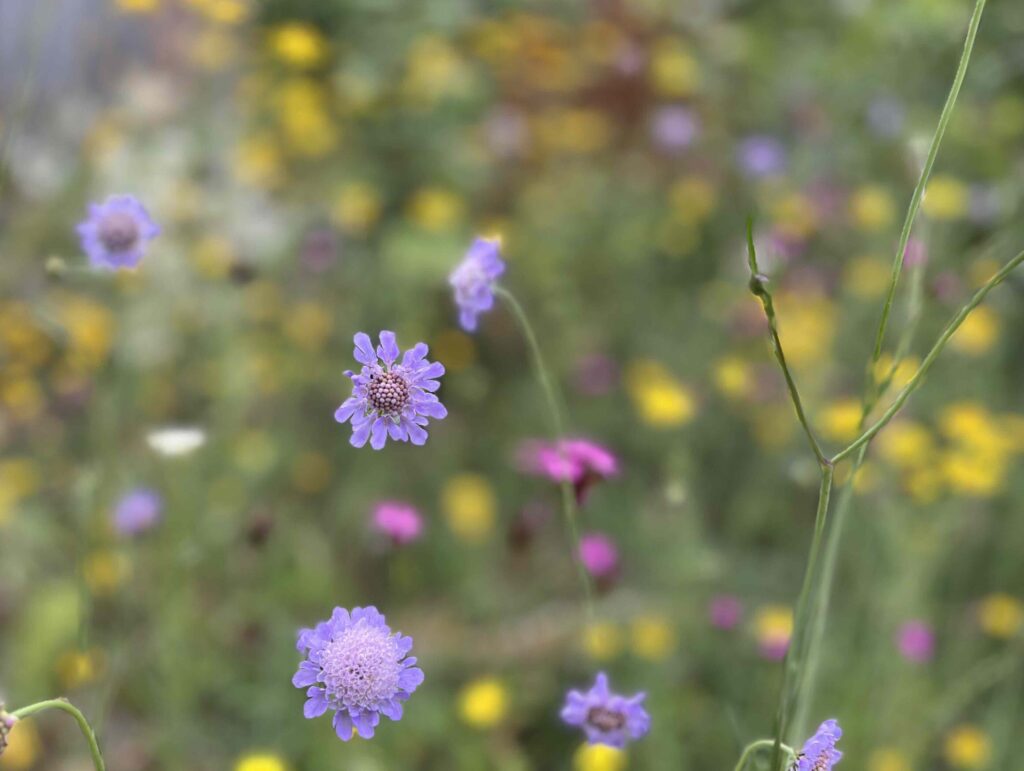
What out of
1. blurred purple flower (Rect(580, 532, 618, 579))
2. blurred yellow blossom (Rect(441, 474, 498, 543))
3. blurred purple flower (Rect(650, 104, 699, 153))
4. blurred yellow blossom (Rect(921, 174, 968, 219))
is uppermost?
blurred purple flower (Rect(650, 104, 699, 153))

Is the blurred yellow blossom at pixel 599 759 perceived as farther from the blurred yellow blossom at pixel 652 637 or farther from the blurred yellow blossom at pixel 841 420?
the blurred yellow blossom at pixel 841 420

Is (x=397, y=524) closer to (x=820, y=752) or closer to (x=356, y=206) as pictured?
(x=820, y=752)

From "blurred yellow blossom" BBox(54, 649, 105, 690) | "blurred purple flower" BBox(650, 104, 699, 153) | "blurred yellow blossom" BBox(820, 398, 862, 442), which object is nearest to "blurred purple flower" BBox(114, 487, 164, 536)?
"blurred yellow blossom" BBox(54, 649, 105, 690)

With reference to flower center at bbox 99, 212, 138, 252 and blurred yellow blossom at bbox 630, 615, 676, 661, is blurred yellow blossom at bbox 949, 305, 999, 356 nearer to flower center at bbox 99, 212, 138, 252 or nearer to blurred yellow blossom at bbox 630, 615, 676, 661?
blurred yellow blossom at bbox 630, 615, 676, 661

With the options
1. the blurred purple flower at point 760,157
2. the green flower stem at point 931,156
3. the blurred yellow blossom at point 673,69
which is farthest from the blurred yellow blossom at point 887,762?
the blurred yellow blossom at point 673,69

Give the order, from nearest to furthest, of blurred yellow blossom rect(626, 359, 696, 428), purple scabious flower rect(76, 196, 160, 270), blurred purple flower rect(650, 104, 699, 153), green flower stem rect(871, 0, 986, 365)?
green flower stem rect(871, 0, 986, 365), purple scabious flower rect(76, 196, 160, 270), blurred yellow blossom rect(626, 359, 696, 428), blurred purple flower rect(650, 104, 699, 153)

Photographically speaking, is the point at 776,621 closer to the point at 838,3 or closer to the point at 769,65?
the point at 769,65
